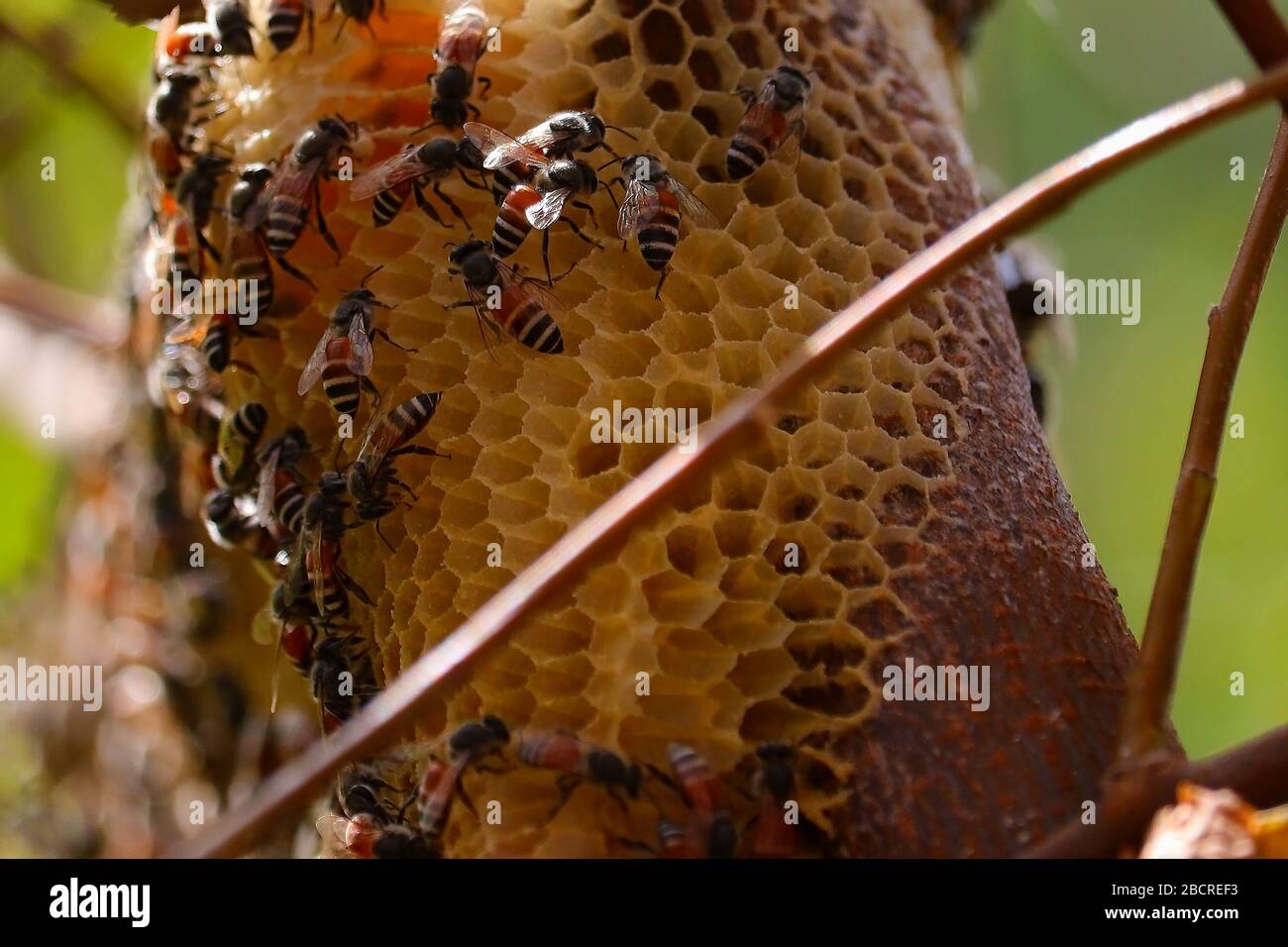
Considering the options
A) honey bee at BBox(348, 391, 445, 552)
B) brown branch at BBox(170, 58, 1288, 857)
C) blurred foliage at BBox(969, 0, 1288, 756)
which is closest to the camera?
brown branch at BBox(170, 58, 1288, 857)

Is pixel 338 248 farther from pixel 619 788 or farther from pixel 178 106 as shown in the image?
pixel 619 788

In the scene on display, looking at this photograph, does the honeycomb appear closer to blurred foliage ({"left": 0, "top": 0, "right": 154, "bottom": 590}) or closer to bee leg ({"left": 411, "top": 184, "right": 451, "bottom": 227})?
bee leg ({"left": 411, "top": 184, "right": 451, "bottom": 227})

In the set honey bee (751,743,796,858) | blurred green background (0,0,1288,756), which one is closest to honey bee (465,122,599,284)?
honey bee (751,743,796,858)

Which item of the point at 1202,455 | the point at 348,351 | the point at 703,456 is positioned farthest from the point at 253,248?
the point at 1202,455

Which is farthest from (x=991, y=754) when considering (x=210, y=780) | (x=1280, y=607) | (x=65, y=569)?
(x=1280, y=607)

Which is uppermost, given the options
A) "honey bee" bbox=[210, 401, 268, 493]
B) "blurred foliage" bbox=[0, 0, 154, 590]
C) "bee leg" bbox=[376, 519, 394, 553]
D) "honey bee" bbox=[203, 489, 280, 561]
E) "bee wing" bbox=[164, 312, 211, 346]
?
"blurred foliage" bbox=[0, 0, 154, 590]

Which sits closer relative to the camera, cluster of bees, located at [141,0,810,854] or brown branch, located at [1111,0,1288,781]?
brown branch, located at [1111,0,1288,781]
